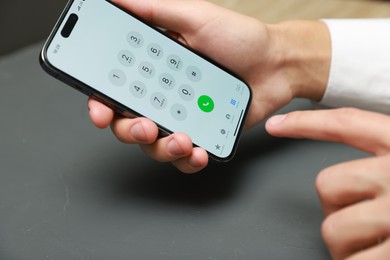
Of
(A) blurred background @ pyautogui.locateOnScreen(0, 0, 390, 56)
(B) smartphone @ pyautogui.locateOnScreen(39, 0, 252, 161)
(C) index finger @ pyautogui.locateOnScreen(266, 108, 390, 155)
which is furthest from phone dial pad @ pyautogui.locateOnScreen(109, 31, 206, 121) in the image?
(A) blurred background @ pyautogui.locateOnScreen(0, 0, 390, 56)

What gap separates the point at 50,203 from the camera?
0.43m

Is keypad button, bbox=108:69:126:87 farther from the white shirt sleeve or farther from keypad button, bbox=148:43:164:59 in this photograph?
the white shirt sleeve

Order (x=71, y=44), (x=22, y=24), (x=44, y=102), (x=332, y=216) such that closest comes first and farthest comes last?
(x=332, y=216) < (x=71, y=44) < (x=44, y=102) < (x=22, y=24)

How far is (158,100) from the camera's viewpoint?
1.48ft

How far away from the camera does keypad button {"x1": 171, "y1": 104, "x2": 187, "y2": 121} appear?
17.8 inches

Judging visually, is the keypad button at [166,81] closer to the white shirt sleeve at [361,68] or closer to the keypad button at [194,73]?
the keypad button at [194,73]

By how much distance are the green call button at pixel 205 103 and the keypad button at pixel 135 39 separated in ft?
0.25

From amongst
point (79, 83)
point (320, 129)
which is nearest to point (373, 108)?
point (320, 129)

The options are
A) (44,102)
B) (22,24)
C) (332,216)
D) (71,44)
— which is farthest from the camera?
(22,24)

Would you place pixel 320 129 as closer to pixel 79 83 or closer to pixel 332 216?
pixel 332 216

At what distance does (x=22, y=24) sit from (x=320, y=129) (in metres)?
0.57

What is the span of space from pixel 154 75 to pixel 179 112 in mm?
43

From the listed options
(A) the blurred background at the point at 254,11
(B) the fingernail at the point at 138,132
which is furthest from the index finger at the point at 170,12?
(A) the blurred background at the point at 254,11

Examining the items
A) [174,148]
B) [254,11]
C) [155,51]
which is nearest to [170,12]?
[155,51]
